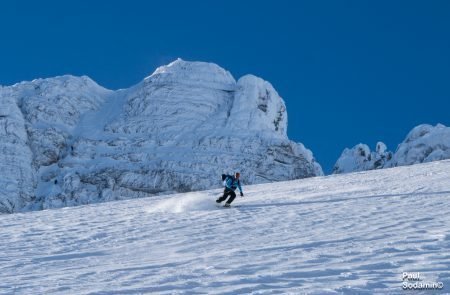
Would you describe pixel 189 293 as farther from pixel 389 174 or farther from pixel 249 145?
pixel 249 145

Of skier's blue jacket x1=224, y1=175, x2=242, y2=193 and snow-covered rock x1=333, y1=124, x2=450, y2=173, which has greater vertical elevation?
snow-covered rock x1=333, y1=124, x2=450, y2=173

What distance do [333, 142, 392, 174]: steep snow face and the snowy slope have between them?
96998 mm

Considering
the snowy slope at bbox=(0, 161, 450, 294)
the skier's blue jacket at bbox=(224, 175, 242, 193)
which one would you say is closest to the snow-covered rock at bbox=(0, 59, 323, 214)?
the skier's blue jacket at bbox=(224, 175, 242, 193)

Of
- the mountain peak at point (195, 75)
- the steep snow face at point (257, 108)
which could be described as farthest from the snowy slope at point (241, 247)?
the mountain peak at point (195, 75)

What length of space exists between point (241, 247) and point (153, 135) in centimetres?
12356

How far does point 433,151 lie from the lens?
331 ft

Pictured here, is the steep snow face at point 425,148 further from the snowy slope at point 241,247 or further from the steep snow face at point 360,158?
the snowy slope at point 241,247

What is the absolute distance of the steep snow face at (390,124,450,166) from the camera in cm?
10081

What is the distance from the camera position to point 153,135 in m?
136

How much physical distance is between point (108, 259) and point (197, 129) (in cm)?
12189

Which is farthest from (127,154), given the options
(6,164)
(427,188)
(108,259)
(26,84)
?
(108,259)

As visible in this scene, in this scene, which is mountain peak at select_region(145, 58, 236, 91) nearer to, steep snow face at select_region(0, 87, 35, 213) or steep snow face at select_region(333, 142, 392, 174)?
steep snow face at select_region(0, 87, 35, 213)

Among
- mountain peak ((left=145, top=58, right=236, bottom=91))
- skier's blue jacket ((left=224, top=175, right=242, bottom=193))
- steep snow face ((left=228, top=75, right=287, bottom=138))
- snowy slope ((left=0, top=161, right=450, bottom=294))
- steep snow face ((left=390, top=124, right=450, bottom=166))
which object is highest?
mountain peak ((left=145, top=58, right=236, bottom=91))

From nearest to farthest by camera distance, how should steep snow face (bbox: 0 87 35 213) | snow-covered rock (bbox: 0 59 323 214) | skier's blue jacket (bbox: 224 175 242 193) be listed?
skier's blue jacket (bbox: 224 175 242 193)
steep snow face (bbox: 0 87 35 213)
snow-covered rock (bbox: 0 59 323 214)
